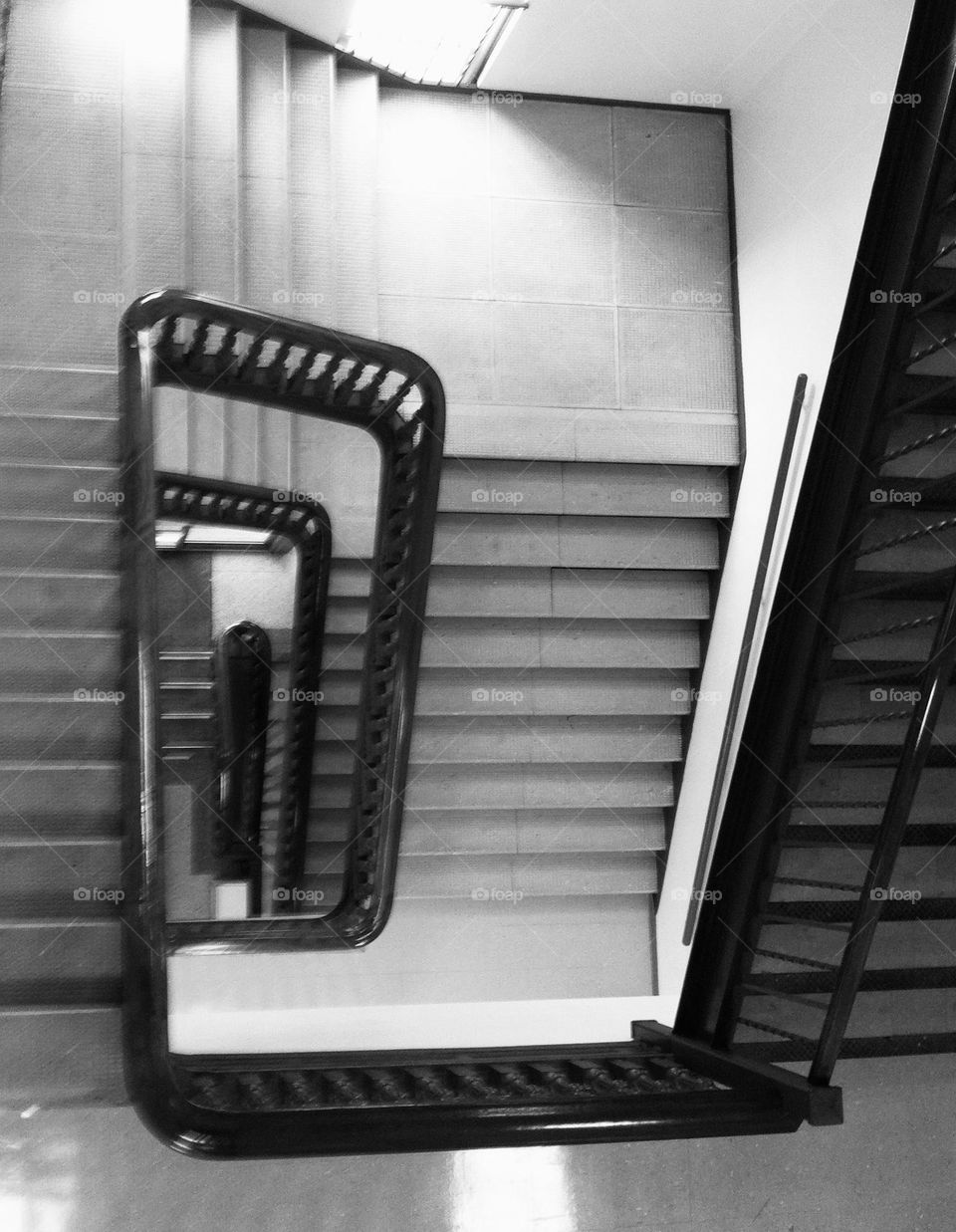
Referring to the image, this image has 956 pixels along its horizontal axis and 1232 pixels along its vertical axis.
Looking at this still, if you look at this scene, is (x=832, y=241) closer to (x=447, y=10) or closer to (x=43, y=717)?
(x=447, y=10)

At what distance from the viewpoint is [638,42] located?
15.8ft

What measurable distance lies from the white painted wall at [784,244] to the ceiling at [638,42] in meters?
0.11

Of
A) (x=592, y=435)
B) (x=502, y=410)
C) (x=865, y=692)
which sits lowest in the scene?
(x=865, y=692)

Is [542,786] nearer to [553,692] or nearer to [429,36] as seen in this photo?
[553,692]

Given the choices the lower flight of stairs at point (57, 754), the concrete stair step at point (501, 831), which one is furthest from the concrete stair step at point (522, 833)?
the lower flight of stairs at point (57, 754)

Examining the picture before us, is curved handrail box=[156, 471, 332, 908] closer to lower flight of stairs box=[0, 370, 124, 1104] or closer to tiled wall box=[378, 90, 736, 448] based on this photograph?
tiled wall box=[378, 90, 736, 448]

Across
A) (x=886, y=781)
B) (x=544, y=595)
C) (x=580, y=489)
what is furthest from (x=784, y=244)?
(x=886, y=781)

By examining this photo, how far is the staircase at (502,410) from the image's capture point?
463 centimetres

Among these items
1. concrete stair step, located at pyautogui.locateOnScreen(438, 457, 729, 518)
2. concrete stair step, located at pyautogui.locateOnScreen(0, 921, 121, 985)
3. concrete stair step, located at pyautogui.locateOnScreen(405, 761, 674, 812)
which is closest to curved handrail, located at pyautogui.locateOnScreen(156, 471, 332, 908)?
concrete stair step, located at pyautogui.locateOnScreen(405, 761, 674, 812)

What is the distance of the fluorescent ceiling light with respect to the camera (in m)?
4.69

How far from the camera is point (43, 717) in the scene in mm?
2486

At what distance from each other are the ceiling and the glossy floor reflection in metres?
3.95

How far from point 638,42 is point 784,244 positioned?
43.0 inches

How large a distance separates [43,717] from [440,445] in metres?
1.72
